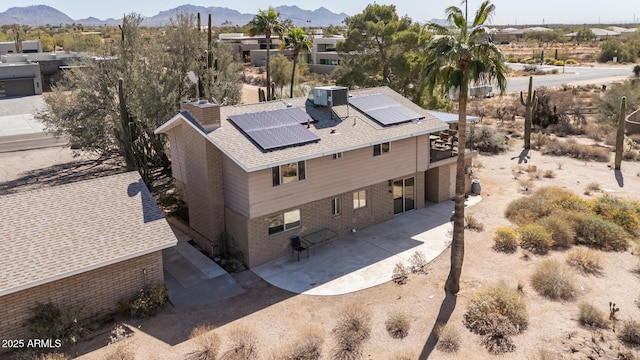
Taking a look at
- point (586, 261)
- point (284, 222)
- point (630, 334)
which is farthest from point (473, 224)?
point (630, 334)

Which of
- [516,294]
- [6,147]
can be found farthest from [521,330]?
[6,147]

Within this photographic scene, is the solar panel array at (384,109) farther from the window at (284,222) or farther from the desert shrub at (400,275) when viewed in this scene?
the desert shrub at (400,275)

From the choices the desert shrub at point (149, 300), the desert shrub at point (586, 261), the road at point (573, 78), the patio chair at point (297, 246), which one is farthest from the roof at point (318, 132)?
the road at point (573, 78)

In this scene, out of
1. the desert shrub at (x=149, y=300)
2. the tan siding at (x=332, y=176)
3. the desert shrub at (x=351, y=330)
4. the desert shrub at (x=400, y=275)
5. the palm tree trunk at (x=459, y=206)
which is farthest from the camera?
the tan siding at (x=332, y=176)

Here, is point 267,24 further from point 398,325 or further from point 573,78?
point 573,78

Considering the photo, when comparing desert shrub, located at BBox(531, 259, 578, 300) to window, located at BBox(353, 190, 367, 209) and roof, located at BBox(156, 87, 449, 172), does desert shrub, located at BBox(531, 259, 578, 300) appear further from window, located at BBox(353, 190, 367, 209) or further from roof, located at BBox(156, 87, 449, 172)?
roof, located at BBox(156, 87, 449, 172)

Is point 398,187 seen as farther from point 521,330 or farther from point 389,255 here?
point 521,330
